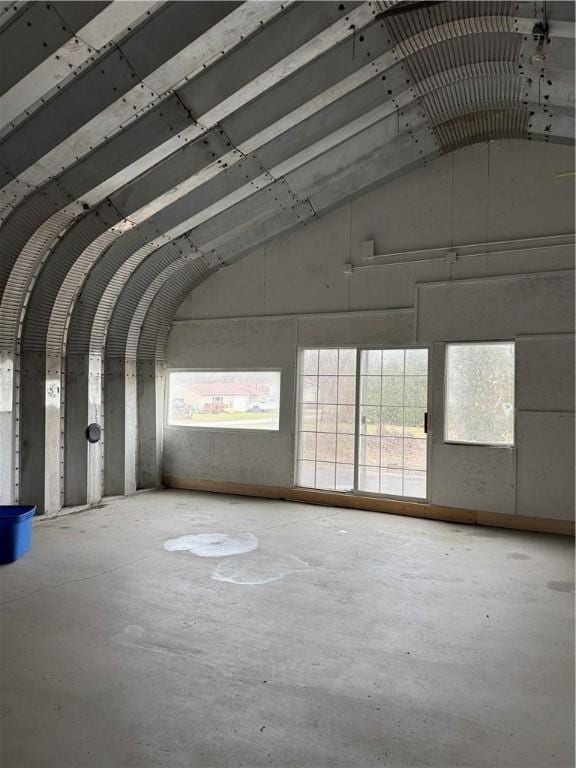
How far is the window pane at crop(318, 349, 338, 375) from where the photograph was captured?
677cm

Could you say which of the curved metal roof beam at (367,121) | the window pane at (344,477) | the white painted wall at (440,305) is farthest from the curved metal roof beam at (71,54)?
the window pane at (344,477)

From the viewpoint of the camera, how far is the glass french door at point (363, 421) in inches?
247

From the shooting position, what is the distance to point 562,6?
12.0ft

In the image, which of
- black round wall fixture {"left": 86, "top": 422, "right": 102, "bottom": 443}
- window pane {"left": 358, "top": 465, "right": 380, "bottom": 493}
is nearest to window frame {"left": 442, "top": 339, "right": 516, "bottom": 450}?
window pane {"left": 358, "top": 465, "right": 380, "bottom": 493}

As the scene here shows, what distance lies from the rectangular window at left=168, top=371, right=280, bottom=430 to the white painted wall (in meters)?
0.16

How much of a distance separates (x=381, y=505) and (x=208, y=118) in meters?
4.35

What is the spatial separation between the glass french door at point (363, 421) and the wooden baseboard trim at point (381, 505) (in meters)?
0.12

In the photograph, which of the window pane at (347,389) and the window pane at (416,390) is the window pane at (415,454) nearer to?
the window pane at (416,390)

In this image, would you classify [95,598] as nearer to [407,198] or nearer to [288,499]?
[288,499]

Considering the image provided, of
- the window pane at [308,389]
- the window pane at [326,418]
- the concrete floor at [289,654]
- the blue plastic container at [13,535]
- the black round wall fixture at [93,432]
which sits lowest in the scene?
the concrete floor at [289,654]

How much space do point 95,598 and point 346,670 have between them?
182 cm

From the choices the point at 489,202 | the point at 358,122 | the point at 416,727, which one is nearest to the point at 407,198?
the point at 489,202

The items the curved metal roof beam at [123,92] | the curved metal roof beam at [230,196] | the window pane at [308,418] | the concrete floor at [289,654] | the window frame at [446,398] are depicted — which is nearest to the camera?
the concrete floor at [289,654]

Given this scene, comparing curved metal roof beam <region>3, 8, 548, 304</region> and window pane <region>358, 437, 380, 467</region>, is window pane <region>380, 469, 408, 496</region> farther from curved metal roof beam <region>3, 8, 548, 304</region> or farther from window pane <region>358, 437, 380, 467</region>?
curved metal roof beam <region>3, 8, 548, 304</region>
